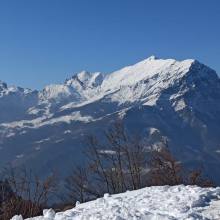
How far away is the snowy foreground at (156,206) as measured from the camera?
2100 cm

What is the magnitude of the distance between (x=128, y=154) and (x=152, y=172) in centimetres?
369

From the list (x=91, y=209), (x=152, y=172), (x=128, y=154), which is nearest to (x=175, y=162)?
(x=152, y=172)

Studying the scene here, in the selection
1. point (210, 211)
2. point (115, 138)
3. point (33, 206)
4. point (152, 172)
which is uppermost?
point (115, 138)

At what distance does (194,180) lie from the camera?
33875 millimetres

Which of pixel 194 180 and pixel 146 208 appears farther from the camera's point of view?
pixel 194 180

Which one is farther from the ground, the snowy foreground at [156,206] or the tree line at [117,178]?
the tree line at [117,178]

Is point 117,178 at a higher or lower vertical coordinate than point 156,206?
higher

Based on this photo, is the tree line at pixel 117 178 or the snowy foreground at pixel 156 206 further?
the tree line at pixel 117 178

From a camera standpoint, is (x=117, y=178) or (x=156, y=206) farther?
(x=117, y=178)

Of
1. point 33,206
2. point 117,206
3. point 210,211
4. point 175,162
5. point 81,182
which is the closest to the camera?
point 210,211

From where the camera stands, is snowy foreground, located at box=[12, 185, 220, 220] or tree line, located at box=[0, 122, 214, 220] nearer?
snowy foreground, located at box=[12, 185, 220, 220]

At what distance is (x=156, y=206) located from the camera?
22344 mm

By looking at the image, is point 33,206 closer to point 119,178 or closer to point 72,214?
point 72,214

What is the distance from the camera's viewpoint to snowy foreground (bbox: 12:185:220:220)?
2100 centimetres
